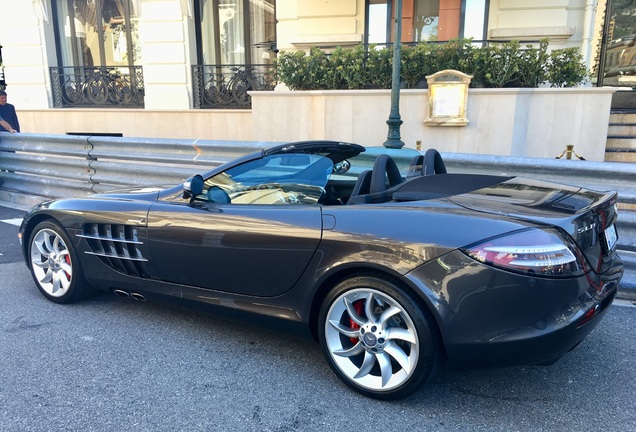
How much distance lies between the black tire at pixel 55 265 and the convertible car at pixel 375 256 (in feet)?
0.21

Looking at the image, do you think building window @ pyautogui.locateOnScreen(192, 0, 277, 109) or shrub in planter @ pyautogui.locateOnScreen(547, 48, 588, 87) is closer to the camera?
shrub in planter @ pyautogui.locateOnScreen(547, 48, 588, 87)

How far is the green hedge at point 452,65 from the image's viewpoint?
7672 millimetres

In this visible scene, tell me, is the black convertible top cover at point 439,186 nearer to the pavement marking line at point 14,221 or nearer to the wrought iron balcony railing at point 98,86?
the pavement marking line at point 14,221

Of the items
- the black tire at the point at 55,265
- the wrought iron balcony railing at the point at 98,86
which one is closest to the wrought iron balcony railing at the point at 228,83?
the wrought iron balcony railing at the point at 98,86

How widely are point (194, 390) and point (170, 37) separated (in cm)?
1080

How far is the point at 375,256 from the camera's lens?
97.7 inches

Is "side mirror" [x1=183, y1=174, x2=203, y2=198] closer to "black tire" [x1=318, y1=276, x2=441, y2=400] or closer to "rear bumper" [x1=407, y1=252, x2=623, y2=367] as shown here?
"black tire" [x1=318, y1=276, x2=441, y2=400]

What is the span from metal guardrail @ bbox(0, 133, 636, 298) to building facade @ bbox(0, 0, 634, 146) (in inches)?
119

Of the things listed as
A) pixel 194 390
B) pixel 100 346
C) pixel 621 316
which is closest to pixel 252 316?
pixel 194 390

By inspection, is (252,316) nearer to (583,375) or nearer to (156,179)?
(583,375)

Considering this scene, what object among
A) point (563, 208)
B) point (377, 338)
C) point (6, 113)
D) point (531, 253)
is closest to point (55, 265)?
point (377, 338)

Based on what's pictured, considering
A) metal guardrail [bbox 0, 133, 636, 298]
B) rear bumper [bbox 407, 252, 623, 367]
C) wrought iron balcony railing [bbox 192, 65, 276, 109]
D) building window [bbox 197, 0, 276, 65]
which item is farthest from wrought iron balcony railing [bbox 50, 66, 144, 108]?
rear bumper [bbox 407, 252, 623, 367]

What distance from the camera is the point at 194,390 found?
Answer: 270 centimetres

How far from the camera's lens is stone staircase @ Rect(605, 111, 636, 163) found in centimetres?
768
